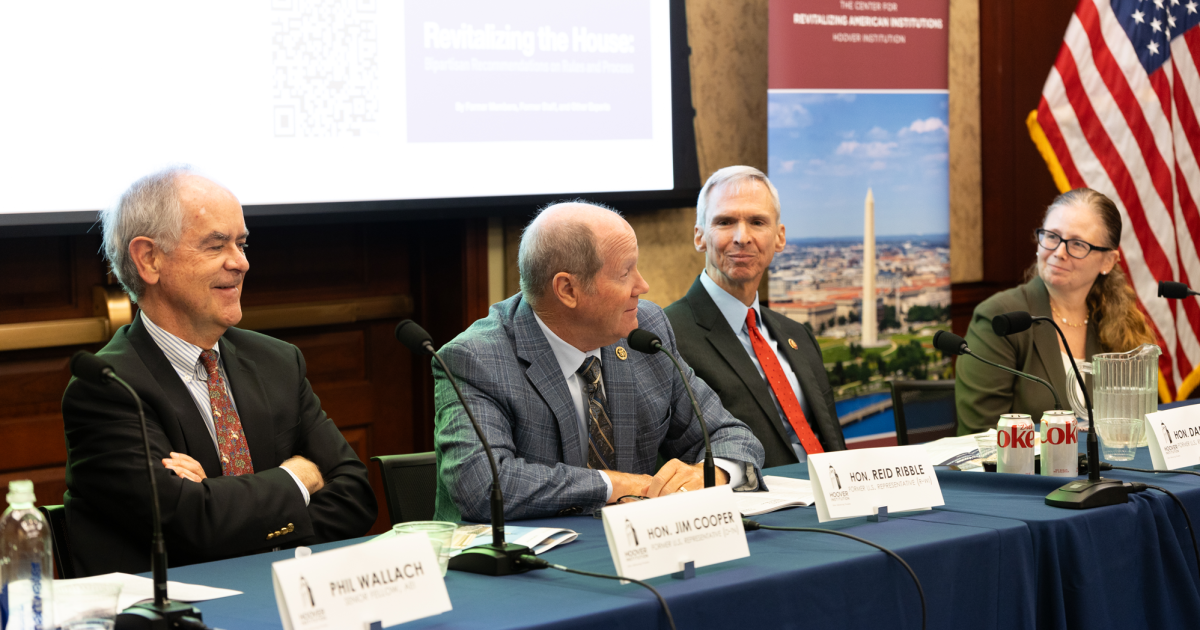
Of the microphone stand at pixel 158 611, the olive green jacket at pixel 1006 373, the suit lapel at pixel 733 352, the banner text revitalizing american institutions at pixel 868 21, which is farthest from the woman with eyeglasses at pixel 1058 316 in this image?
the microphone stand at pixel 158 611

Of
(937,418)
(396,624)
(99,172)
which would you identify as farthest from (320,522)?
(937,418)

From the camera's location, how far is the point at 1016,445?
2270mm

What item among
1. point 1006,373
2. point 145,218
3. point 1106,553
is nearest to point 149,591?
point 145,218

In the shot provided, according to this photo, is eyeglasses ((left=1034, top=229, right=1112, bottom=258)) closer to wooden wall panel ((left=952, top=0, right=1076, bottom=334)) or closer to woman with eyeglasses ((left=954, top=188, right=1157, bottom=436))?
woman with eyeglasses ((left=954, top=188, right=1157, bottom=436))

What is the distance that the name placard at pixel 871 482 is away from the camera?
1.88 m

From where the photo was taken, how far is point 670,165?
4.31m

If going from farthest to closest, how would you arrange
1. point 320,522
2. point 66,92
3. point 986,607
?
point 66,92
point 320,522
point 986,607

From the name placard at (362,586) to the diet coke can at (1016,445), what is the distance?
133 cm

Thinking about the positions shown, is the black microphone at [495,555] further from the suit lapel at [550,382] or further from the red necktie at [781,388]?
the red necktie at [781,388]

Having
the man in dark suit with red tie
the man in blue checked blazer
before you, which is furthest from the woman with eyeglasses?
the man in blue checked blazer

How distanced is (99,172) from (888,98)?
305cm

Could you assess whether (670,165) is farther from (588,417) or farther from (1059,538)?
(1059,538)

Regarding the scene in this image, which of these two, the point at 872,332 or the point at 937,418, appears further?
the point at 872,332

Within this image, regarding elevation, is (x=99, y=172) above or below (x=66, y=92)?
below
